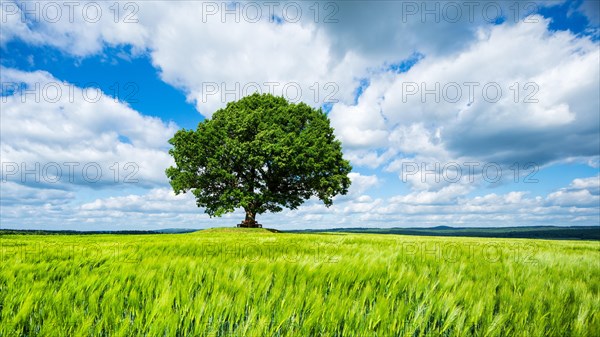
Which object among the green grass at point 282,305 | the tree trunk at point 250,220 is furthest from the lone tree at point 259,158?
the green grass at point 282,305

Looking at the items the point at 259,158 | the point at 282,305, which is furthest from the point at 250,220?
the point at 282,305

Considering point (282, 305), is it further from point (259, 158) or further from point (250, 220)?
point (250, 220)

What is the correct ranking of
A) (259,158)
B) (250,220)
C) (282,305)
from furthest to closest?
(250,220), (259,158), (282,305)

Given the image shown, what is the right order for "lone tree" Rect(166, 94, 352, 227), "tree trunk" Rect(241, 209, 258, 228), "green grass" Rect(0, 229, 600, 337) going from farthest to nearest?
"tree trunk" Rect(241, 209, 258, 228) < "lone tree" Rect(166, 94, 352, 227) < "green grass" Rect(0, 229, 600, 337)

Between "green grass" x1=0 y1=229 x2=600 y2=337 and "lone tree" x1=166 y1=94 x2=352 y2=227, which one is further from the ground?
"lone tree" x1=166 y1=94 x2=352 y2=227

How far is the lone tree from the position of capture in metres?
27.1

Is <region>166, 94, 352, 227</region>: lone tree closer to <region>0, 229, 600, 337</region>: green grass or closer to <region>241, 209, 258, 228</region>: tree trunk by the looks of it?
<region>241, 209, 258, 228</region>: tree trunk

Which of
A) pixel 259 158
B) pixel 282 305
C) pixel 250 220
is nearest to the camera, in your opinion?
pixel 282 305

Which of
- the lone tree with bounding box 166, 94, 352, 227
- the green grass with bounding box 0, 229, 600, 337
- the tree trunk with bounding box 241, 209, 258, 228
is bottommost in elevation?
the tree trunk with bounding box 241, 209, 258, 228

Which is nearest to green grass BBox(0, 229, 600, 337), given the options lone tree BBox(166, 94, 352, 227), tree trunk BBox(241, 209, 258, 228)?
lone tree BBox(166, 94, 352, 227)

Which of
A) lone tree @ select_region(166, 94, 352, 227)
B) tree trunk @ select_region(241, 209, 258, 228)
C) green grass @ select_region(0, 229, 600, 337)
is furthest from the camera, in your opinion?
tree trunk @ select_region(241, 209, 258, 228)

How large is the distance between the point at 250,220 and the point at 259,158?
8265 millimetres

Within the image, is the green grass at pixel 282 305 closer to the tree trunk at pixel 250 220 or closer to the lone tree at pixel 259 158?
the lone tree at pixel 259 158

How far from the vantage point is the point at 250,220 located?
3142 cm
